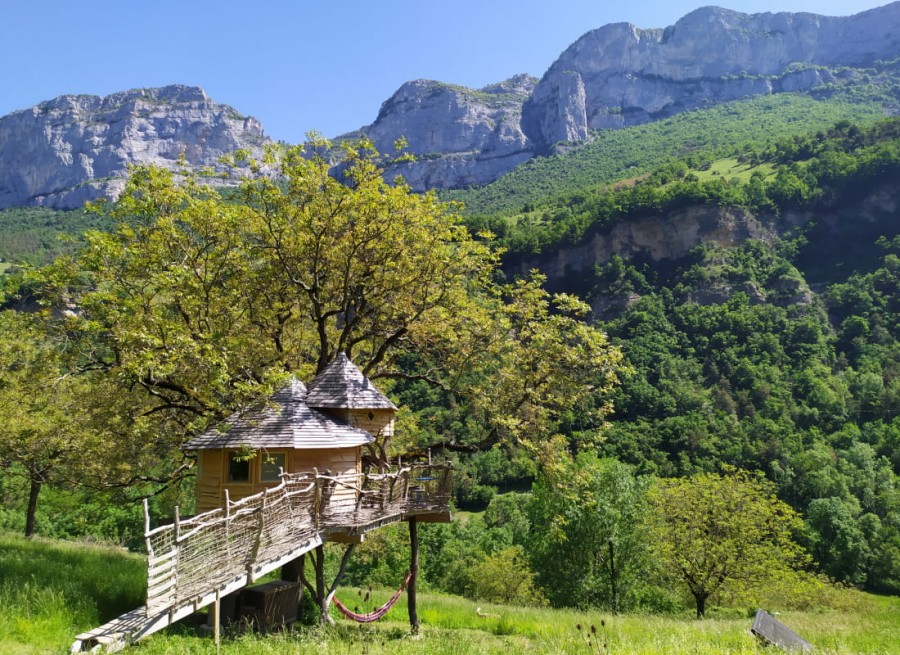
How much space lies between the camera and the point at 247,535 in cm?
1013

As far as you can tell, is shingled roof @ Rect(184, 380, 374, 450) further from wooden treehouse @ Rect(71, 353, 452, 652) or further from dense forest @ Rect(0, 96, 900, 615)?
dense forest @ Rect(0, 96, 900, 615)

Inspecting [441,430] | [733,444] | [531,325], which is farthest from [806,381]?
[531,325]

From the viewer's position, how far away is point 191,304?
637 inches

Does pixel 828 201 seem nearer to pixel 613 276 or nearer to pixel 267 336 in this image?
pixel 613 276

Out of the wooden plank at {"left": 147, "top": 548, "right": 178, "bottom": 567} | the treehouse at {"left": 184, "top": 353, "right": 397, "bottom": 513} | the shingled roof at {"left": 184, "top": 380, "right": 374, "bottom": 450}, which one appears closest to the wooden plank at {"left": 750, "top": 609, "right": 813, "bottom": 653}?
the treehouse at {"left": 184, "top": 353, "right": 397, "bottom": 513}

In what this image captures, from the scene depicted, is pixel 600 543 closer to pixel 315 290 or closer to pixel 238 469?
pixel 315 290

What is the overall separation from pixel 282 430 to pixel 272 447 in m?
0.48

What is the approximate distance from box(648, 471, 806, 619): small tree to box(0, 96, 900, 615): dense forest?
28 centimetres

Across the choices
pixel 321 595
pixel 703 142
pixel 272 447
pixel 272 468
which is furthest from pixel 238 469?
pixel 703 142

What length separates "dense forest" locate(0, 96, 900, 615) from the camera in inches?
661

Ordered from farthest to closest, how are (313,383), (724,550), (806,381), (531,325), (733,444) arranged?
(806,381)
(733,444)
(724,550)
(531,325)
(313,383)

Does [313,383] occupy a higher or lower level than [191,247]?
lower

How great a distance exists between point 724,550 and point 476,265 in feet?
79.7

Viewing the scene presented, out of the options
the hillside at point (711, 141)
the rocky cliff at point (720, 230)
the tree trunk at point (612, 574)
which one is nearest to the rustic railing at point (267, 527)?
the tree trunk at point (612, 574)
